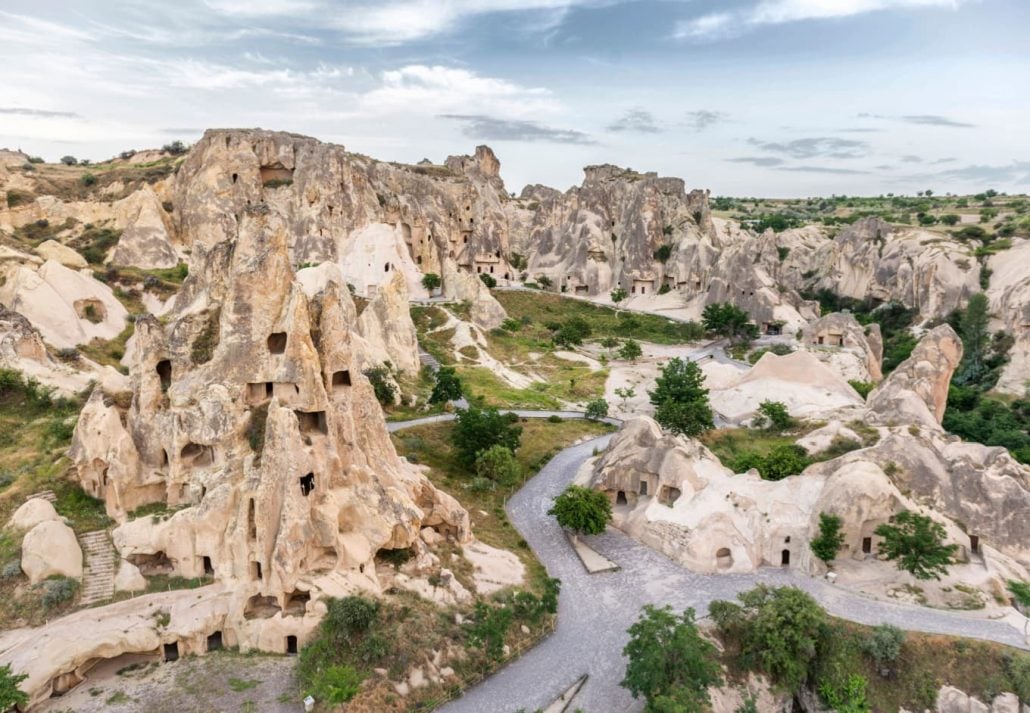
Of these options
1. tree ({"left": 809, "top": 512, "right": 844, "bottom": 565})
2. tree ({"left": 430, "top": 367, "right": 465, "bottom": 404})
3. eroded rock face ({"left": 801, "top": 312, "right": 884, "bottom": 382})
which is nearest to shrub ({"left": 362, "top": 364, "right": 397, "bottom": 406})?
tree ({"left": 430, "top": 367, "right": 465, "bottom": 404})

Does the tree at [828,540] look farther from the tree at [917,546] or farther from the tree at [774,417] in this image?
the tree at [774,417]

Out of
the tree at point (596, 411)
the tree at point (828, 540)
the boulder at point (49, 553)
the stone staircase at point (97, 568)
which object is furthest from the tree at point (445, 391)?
the tree at point (828, 540)

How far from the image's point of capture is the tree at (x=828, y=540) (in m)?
29.5

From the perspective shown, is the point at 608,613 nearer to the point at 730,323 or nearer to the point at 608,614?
the point at 608,614

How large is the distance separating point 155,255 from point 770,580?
6733 centimetres

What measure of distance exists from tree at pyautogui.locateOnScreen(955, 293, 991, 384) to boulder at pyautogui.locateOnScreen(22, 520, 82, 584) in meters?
79.7

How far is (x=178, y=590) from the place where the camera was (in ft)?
81.9

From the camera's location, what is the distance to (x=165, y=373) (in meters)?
28.7

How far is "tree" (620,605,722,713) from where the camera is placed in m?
21.5

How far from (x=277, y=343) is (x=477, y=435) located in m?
15.7

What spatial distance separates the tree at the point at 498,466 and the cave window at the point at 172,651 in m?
18.1

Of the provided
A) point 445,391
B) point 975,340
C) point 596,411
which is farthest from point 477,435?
point 975,340

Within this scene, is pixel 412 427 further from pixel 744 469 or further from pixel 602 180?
pixel 602 180

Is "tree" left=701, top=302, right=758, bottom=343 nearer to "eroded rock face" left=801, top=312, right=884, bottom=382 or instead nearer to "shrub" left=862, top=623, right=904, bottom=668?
"eroded rock face" left=801, top=312, right=884, bottom=382
